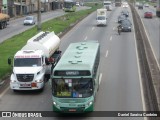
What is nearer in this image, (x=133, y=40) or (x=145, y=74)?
(x=145, y=74)

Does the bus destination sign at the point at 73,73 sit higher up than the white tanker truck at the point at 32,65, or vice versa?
the bus destination sign at the point at 73,73

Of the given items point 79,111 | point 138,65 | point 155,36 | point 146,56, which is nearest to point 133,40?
point 155,36

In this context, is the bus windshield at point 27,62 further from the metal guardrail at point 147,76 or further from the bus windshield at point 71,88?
the metal guardrail at point 147,76

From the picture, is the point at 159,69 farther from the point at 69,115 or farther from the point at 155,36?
the point at 155,36

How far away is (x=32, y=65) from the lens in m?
25.2

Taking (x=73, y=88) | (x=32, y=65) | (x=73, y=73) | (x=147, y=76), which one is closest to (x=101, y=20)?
(x=147, y=76)

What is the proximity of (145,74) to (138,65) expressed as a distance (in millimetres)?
3318

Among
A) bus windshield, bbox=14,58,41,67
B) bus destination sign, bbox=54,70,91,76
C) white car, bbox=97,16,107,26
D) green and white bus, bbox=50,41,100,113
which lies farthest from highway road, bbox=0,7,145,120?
white car, bbox=97,16,107,26

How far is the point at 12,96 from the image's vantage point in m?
24.4

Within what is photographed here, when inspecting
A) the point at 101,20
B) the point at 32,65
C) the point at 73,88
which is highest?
the point at 73,88

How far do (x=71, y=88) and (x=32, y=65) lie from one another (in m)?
5.97

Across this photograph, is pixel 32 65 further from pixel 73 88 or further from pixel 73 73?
pixel 73 88

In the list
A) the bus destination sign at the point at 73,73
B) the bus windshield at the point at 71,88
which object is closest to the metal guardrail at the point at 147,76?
the bus windshield at the point at 71,88

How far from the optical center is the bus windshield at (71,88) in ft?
64.8
